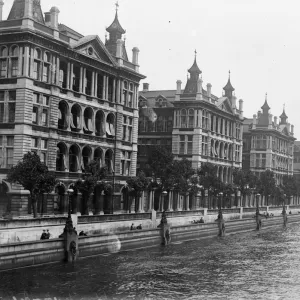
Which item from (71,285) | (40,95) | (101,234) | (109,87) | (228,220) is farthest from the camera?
(228,220)

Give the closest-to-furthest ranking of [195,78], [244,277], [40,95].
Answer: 1. [244,277]
2. [40,95]
3. [195,78]

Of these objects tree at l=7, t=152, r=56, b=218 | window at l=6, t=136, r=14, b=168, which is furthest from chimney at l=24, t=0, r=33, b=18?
tree at l=7, t=152, r=56, b=218

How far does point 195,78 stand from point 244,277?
58.6 metres

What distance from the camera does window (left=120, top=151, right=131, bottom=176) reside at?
2976 inches

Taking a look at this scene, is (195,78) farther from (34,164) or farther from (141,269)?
(141,269)

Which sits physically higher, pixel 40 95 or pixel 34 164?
pixel 40 95

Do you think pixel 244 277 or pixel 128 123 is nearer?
pixel 244 277

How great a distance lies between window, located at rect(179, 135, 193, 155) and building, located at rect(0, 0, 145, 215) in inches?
730

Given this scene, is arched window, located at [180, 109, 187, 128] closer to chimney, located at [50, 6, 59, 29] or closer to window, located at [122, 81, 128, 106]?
window, located at [122, 81, 128, 106]

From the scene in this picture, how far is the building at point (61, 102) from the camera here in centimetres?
5919

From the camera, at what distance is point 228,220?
81.3 m

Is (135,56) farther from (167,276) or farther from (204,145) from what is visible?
(167,276)

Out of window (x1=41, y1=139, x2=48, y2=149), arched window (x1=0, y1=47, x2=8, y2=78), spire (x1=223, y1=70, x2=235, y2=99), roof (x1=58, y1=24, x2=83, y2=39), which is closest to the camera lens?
arched window (x1=0, y1=47, x2=8, y2=78)

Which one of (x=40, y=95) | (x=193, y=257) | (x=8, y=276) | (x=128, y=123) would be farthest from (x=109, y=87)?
(x=8, y=276)
